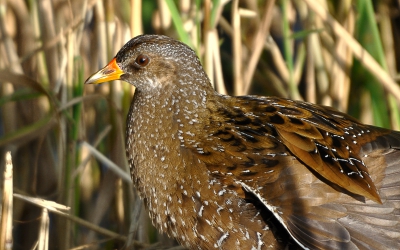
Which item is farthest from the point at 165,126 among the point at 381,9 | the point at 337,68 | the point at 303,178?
the point at 381,9

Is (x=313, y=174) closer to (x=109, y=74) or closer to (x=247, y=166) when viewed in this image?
(x=247, y=166)

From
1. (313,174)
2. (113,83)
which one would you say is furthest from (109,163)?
(313,174)

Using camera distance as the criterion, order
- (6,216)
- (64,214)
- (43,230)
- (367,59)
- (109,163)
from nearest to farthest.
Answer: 1. (6,216)
2. (43,230)
3. (64,214)
4. (109,163)
5. (367,59)

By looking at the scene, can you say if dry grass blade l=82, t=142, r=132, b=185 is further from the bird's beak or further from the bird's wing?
the bird's wing

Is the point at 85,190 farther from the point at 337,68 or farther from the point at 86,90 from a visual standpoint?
the point at 337,68

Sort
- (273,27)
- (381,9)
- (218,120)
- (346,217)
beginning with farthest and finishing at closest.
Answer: (273,27)
(381,9)
(218,120)
(346,217)

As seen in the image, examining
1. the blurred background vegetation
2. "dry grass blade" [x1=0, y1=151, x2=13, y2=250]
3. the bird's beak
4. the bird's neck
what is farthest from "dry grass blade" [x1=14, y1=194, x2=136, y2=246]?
the bird's beak

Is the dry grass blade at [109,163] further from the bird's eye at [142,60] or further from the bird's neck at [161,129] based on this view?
the bird's eye at [142,60]
